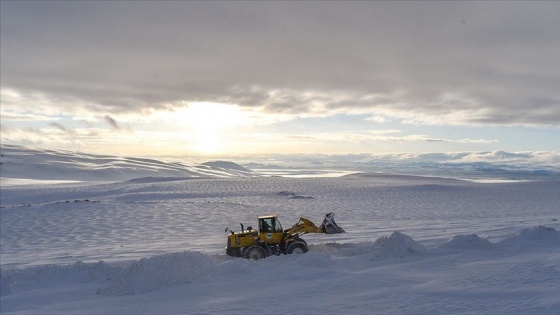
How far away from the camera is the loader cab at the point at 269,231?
44.5 ft

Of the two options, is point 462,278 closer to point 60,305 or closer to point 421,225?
point 60,305

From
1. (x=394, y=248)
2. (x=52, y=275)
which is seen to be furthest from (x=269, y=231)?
(x=52, y=275)

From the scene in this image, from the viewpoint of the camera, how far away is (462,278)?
941 cm

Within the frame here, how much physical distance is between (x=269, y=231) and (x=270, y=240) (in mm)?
246

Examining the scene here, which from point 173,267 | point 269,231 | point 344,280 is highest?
point 269,231

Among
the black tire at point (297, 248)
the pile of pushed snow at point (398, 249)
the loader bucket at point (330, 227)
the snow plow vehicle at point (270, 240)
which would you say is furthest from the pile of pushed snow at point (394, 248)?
the snow plow vehicle at point (270, 240)

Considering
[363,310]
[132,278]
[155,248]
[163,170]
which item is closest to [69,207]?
[155,248]

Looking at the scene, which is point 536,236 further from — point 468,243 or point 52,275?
point 52,275

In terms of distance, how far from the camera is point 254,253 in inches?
516

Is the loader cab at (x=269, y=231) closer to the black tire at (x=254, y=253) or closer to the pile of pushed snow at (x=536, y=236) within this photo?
the black tire at (x=254, y=253)

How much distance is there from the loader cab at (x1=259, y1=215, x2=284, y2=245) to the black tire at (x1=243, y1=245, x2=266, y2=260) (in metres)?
0.39

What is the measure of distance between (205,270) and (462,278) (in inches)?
225

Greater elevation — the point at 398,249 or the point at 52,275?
the point at 398,249

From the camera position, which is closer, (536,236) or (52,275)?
(52,275)
